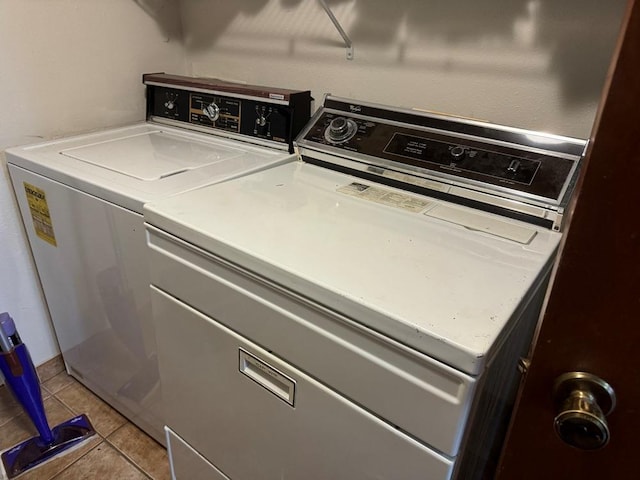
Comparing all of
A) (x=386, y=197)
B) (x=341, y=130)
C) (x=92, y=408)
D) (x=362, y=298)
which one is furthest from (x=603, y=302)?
(x=92, y=408)

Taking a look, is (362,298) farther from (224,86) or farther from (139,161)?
(224,86)

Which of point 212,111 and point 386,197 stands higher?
point 212,111

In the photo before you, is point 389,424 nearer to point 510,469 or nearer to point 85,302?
point 510,469

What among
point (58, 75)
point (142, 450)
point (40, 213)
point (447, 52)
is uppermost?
point (447, 52)

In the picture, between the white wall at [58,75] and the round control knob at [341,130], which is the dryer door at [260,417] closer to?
the round control knob at [341,130]

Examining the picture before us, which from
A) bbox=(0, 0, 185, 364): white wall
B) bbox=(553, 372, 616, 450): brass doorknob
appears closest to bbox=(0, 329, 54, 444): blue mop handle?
bbox=(0, 0, 185, 364): white wall

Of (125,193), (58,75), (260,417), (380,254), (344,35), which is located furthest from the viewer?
(58,75)

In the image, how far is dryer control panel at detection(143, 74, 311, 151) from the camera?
1317 mm

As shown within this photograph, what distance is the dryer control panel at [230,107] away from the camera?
132 cm

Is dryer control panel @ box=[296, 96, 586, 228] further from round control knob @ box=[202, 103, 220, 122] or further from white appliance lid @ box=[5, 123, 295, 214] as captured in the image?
round control knob @ box=[202, 103, 220, 122]

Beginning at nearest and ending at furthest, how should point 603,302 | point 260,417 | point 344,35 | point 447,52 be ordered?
point 603,302, point 260,417, point 447,52, point 344,35

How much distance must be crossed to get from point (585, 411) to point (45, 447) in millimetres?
1545

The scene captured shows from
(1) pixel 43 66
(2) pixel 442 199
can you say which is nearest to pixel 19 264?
(1) pixel 43 66

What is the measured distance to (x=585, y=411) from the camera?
1.52 feet
